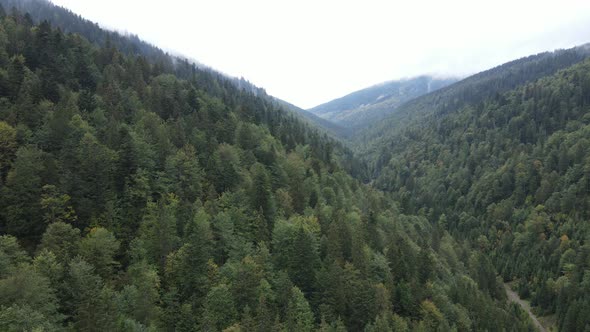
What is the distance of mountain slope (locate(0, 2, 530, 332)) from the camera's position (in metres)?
48.3

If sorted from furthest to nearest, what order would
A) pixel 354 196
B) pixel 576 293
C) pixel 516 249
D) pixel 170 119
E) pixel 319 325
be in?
1. pixel 516 249
2. pixel 354 196
3. pixel 576 293
4. pixel 170 119
5. pixel 319 325

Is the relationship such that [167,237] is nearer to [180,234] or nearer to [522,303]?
[180,234]

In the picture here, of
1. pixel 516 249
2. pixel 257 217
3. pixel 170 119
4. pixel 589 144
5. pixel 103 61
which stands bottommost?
pixel 516 249

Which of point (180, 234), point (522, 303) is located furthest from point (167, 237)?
point (522, 303)

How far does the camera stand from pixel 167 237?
6119 centimetres

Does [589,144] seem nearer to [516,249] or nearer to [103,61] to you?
[516,249]

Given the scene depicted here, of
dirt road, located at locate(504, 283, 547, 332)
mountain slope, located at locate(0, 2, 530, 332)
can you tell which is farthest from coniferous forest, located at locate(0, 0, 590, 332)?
dirt road, located at locate(504, 283, 547, 332)

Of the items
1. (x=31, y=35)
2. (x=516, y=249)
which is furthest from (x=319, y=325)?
(x=516, y=249)

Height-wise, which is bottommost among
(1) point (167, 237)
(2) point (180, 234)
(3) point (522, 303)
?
(3) point (522, 303)

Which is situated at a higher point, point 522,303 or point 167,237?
point 167,237

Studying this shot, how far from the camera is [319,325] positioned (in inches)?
2312

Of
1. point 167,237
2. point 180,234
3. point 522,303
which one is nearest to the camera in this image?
point 167,237

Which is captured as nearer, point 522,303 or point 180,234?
point 180,234

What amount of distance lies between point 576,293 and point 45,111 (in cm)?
13246
